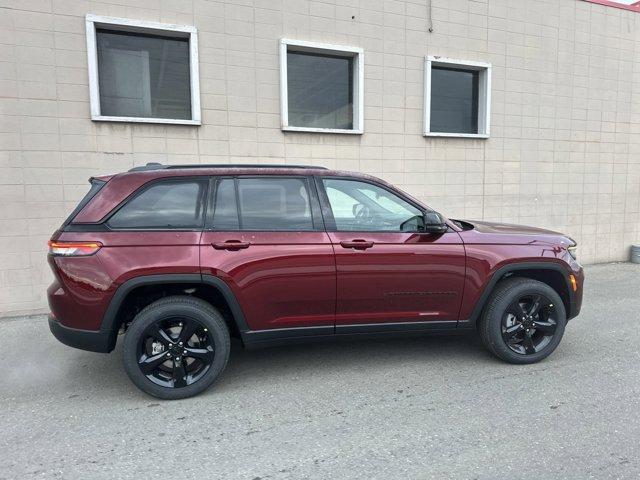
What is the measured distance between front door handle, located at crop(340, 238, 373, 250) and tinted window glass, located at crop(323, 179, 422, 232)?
0.14 meters

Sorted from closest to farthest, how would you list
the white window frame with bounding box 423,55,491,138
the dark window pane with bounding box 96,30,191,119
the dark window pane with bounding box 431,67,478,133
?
the dark window pane with bounding box 96,30,191,119 → the white window frame with bounding box 423,55,491,138 → the dark window pane with bounding box 431,67,478,133

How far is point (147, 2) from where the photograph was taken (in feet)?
20.0

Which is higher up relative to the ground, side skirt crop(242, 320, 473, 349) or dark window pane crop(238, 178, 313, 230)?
dark window pane crop(238, 178, 313, 230)

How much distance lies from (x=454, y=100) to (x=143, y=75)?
5324 millimetres

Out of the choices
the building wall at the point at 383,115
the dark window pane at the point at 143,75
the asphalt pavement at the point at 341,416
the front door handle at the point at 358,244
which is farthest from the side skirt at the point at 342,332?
the dark window pane at the point at 143,75

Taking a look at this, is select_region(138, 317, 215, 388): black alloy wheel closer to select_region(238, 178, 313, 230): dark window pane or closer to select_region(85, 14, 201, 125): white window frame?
select_region(238, 178, 313, 230): dark window pane

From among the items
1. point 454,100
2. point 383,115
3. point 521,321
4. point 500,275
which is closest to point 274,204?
point 500,275

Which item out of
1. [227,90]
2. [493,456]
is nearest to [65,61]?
[227,90]

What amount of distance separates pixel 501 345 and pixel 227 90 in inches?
197

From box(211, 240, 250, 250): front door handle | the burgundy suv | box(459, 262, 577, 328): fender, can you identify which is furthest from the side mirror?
box(211, 240, 250, 250): front door handle

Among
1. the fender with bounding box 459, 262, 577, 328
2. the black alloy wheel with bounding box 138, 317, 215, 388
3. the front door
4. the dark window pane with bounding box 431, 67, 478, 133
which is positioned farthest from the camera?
the dark window pane with bounding box 431, 67, 478, 133

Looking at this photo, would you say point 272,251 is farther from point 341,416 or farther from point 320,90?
point 320,90

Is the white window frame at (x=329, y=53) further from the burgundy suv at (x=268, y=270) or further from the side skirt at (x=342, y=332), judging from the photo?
the side skirt at (x=342, y=332)

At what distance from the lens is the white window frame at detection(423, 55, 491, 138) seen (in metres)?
7.61
